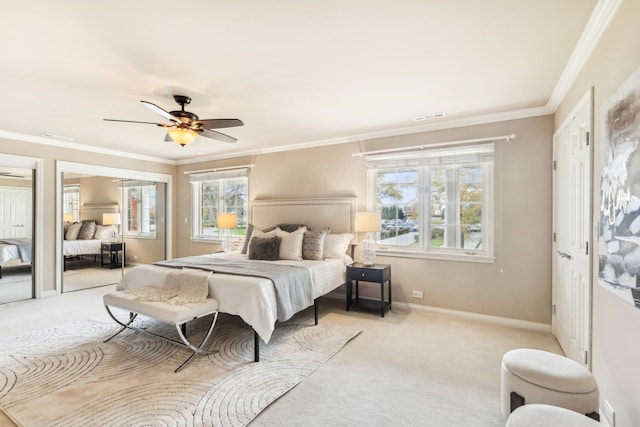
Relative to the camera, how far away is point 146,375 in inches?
95.5

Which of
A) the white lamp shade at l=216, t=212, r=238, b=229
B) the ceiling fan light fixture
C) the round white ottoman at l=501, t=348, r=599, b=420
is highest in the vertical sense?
the ceiling fan light fixture

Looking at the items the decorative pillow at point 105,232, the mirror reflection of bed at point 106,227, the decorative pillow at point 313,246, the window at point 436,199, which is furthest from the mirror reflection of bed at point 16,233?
the window at point 436,199

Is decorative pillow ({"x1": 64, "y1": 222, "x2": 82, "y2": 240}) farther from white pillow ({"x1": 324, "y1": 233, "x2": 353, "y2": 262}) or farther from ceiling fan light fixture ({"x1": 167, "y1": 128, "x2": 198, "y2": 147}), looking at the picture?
white pillow ({"x1": 324, "y1": 233, "x2": 353, "y2": 262})

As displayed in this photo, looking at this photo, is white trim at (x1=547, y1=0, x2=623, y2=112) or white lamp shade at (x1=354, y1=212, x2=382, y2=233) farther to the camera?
white lamp shade at (x1=354, y1=212, x2=382, y2=233)

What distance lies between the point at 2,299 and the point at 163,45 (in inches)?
185

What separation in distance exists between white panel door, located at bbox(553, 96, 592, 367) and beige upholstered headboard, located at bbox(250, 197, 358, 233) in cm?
236

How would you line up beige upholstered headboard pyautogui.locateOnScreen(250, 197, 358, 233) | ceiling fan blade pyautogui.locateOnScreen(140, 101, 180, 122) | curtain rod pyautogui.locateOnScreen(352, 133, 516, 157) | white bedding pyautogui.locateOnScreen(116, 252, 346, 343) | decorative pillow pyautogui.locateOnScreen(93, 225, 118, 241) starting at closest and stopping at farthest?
ceiling fan blade pyautogui.locateOnScreen(140, 101, 180, 122), white bedding pyautogui.locateOnScreen(116, 252, 346, 343), curtain rod pyautogui.locateOnScreen(352, 133, 516, 157), beige upholstered headboard pyautogui.locateOnScreen(250, 197, 358, 233), decorative pillow pyautogui.locateOnScreen(93, 225, 118, 241)

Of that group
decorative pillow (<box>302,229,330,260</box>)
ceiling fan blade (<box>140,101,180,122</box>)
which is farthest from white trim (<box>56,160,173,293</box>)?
decorative pillow (<box>302,229,330,260</box>)

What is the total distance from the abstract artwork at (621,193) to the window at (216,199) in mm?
4872

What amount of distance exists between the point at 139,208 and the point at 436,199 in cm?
534

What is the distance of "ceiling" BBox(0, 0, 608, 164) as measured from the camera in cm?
182

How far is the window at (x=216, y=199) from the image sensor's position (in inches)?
229

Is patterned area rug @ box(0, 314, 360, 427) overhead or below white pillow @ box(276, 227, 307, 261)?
below

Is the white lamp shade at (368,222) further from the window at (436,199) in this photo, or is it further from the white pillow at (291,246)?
the white pillow at (291,246)
